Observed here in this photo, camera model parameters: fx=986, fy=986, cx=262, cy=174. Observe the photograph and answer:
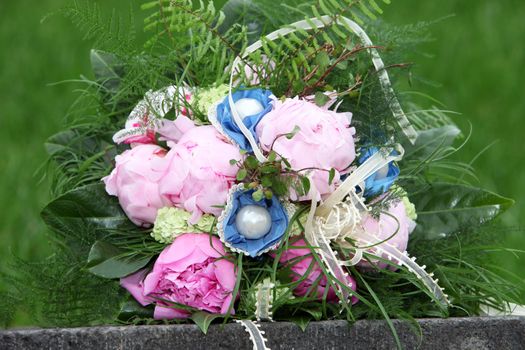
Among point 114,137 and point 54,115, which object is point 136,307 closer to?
point 114,137

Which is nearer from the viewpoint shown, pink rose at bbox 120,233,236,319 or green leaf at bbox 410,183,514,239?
pink rose at bbox 120,233,236,319

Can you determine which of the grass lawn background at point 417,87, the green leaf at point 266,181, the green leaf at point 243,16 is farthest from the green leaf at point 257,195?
the grass lawn background at point 417,87

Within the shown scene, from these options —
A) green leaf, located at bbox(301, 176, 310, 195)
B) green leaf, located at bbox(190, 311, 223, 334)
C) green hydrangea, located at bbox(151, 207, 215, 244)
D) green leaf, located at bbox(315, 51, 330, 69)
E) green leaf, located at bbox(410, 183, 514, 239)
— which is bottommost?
green leaf, located at bbox(410, 183, 514, 239)

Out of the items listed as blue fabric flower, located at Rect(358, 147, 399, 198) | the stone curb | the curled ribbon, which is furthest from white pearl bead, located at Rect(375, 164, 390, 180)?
the stone curb

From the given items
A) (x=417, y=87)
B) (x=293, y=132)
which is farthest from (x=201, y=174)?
(x=417, y=87)

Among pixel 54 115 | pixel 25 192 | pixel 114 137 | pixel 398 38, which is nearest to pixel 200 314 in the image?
pixel 114 137

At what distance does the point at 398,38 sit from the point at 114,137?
64 cm

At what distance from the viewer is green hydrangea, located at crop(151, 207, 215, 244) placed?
5.76 ft

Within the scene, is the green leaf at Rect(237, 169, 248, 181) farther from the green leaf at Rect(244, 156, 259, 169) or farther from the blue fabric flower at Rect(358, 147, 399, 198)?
the blue fabric flower at Rect(358, 147, 399, 198)

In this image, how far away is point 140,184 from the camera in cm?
181

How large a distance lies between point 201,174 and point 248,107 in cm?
16

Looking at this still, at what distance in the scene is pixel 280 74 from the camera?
1.90m

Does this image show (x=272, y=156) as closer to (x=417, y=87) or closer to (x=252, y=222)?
(x=252, y=222)

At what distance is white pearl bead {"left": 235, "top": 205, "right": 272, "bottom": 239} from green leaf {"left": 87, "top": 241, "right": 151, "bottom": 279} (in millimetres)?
198
